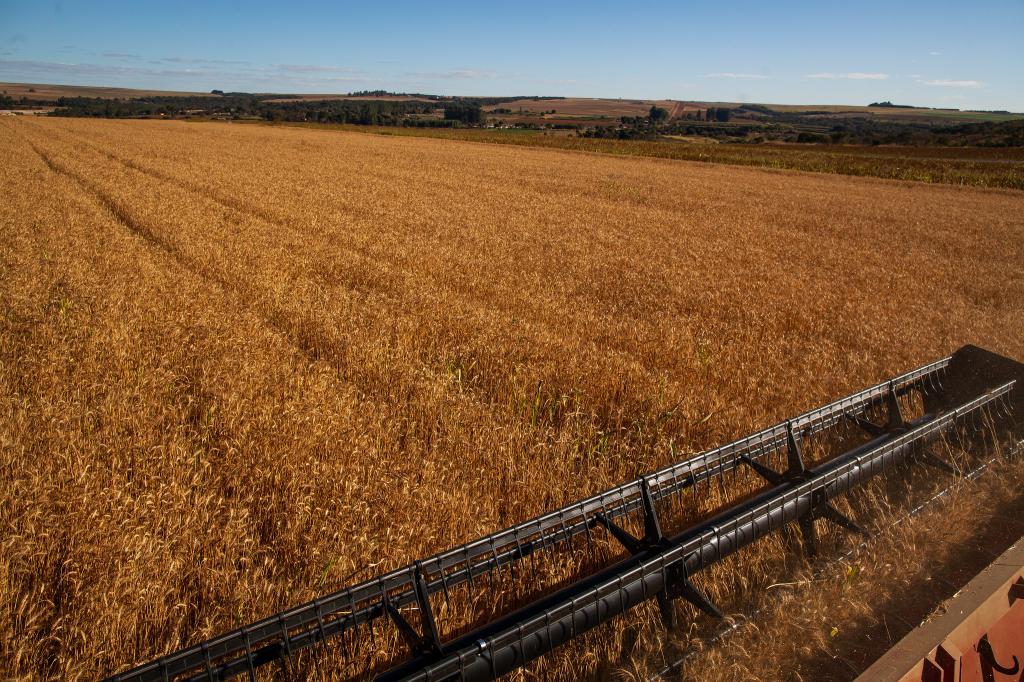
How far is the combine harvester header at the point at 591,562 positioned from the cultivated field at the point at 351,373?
0.33m

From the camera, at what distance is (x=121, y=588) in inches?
100.0

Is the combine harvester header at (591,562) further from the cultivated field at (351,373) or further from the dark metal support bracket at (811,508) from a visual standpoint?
the cultivated field at (351,373)

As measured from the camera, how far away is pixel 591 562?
298 cm

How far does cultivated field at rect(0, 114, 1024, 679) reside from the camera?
2.73 m

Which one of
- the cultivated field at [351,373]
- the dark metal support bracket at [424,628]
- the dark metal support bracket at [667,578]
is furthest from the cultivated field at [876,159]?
the dark metal support bracket at [424,628]

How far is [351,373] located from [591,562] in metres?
2.79

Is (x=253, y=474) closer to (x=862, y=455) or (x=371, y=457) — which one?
(x=371, y=457)

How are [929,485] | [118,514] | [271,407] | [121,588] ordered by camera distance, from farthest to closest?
[271,407] < [929,485] < [118,514] < [121,588]

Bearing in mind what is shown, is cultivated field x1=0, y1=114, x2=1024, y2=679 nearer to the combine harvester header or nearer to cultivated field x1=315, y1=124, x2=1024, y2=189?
the combine harvester header

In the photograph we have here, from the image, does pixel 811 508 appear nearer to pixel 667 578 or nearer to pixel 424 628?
pixel 667 578

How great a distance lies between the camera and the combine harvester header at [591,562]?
6.40 ft

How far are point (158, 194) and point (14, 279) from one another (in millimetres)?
8631

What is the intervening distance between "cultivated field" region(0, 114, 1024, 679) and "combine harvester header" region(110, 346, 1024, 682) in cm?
33

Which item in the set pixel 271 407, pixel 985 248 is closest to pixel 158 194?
pixel 271 407
